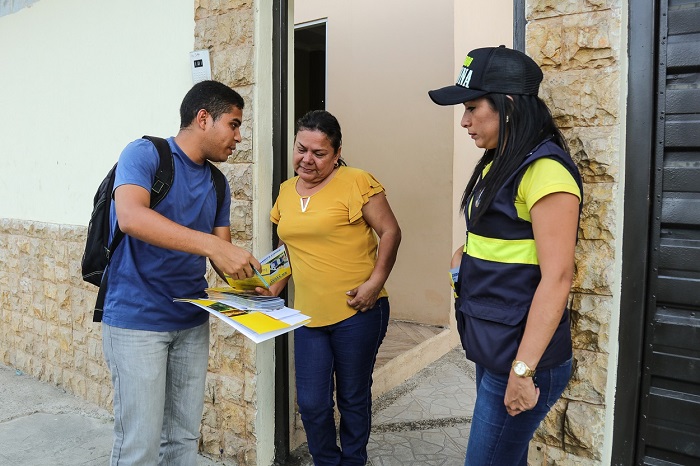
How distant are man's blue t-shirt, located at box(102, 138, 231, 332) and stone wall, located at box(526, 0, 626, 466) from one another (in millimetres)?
1462

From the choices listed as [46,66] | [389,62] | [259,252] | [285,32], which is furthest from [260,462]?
[389,62]

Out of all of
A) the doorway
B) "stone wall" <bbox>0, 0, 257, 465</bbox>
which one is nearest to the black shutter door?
"stone wall" <bbox>0, 0, 257, 465</bbox>

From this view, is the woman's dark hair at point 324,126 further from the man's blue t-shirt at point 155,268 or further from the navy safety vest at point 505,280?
the navy safety vest at point 505,280

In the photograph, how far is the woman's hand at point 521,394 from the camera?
5.27ft

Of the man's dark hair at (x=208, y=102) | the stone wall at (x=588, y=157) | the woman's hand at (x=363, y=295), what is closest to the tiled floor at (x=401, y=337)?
the woman's hand at (x=363, y=295)

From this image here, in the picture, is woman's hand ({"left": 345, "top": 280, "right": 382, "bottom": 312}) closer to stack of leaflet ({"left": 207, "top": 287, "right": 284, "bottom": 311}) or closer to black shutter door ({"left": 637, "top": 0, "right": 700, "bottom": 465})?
stack of leaflet ({"left": 207, "top": 287, "right": 284, "bottom": 311})

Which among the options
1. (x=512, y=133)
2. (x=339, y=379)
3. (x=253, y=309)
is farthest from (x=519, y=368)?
(x=339, y=379)

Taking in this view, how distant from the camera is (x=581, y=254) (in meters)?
2.14

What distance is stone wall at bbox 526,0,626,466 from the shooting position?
2.07m

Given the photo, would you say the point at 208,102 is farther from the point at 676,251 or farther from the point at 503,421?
the point at 676,251

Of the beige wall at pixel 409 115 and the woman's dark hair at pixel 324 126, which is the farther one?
the beige wall at pixel 409 115

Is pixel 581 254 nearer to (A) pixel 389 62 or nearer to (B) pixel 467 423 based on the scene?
(B) pixel 467 423

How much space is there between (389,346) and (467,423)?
1257mm

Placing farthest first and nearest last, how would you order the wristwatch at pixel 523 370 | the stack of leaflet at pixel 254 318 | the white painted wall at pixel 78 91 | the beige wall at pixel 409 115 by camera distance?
1. the beige wall at pixel 409 115
2. the white painted wall at pixel 78 91
3. the stack of leaflet at pixel 254 318
4. the wristwatch at pixel 523 370
